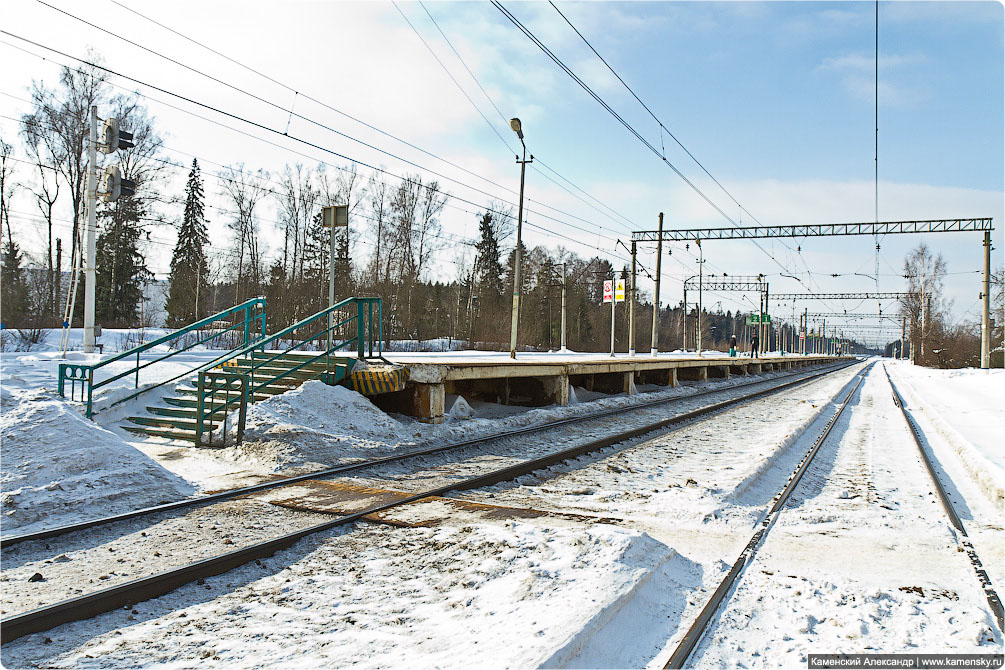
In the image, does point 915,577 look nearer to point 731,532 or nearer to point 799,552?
point 799,552

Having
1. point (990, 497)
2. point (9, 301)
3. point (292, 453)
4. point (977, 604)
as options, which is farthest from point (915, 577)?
point (9, 301)

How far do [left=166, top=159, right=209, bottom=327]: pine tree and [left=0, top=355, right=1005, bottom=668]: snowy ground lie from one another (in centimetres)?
3520

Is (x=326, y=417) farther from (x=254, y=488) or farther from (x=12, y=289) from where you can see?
(x=12, y=289)

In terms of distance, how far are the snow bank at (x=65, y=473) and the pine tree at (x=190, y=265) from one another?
32.0 m

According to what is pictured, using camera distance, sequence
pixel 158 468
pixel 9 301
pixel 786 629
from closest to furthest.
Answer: pixel 786 629
pixel 158 468
pixel 9 301

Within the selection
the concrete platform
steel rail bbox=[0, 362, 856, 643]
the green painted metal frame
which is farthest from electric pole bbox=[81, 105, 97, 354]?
steel rail bbox=[0, 362, 856, 643]

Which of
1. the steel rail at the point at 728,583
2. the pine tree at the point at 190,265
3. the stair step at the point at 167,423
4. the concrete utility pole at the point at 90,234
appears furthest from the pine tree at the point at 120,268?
the steel rail at the point at 728,583

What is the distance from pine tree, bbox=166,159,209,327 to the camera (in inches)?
1565

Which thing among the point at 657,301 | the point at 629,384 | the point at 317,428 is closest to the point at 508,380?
the point at 629,384

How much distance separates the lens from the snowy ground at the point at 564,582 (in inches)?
129

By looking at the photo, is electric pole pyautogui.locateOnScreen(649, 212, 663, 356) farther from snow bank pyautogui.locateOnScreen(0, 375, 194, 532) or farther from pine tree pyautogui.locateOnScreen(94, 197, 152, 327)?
pine tree pyautogui.locateOnScreen(94, 197, 152, 327)

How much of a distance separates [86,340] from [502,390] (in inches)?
379

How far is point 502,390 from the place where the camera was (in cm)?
A: 1512

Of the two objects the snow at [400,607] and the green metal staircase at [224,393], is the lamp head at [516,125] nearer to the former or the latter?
the green metal staircase at [224,393]
